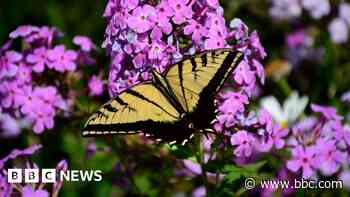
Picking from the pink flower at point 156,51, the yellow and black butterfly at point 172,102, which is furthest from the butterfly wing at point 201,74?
the pink flower at point 156,51

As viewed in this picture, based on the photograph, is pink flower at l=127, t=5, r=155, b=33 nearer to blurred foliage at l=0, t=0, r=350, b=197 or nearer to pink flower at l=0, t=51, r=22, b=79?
blurred foliage at l=0, t=0, r=350, b=197

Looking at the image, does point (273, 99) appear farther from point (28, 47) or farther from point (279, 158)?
point (28, 47)

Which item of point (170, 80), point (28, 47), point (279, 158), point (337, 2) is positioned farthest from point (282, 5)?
point (170, 80)

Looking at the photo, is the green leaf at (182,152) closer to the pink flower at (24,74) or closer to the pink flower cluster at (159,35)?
the pink flower cluster at (159,35)

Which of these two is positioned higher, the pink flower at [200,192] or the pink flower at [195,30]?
the pink flower at [195,30]

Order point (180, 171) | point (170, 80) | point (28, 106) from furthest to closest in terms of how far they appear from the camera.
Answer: point (180, 171) < point (28, 106) < point (170, 80)
